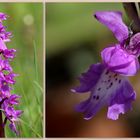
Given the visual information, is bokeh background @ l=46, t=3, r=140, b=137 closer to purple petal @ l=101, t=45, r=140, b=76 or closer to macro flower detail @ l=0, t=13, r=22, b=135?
macro flower detail @ l=0, t=13, r=22, b=135

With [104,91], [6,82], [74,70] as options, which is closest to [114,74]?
[104,91]

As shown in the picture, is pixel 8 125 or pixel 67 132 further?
pixel 67 132

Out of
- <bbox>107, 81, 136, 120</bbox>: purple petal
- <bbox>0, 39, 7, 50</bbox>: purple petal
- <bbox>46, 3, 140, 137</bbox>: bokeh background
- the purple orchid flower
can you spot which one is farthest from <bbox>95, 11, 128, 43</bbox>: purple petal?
<bbox>46, 3, 140, 137</bbox>: bokeh background

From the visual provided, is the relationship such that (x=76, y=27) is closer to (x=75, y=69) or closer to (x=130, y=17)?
(x=75, y=69)

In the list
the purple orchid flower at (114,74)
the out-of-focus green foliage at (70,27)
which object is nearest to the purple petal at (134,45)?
the purple orchid flower at (114,74)

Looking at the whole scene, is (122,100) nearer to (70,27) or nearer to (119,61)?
(119,61)

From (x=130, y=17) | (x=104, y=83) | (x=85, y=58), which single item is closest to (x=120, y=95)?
(x=104, y=83)

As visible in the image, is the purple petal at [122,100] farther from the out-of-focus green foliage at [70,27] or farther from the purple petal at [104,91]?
the out-of-focus green foliage at [70,27]
